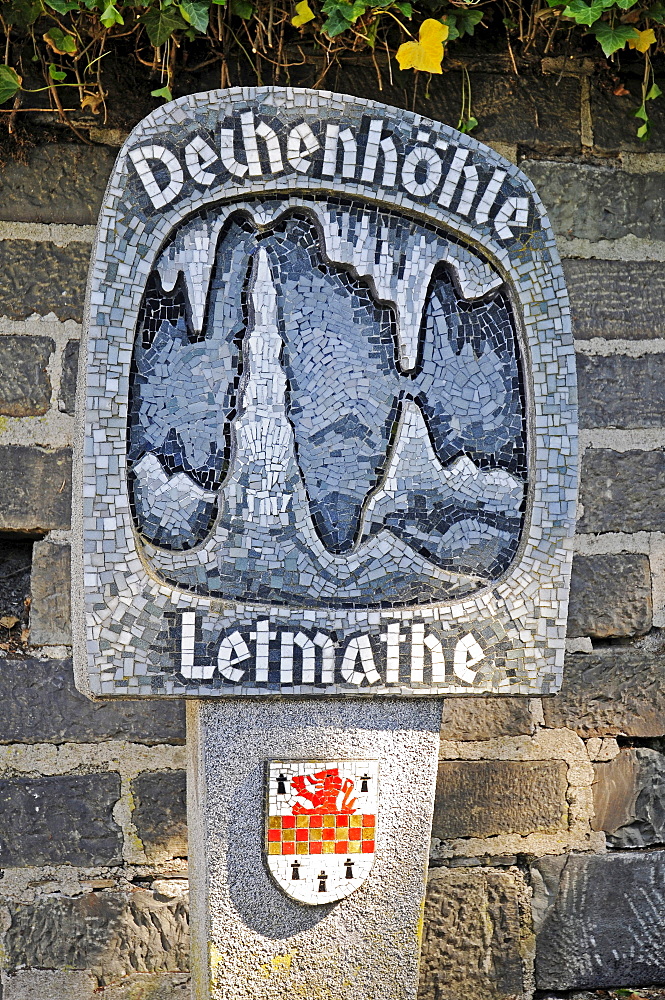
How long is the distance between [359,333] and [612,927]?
3.84 ft

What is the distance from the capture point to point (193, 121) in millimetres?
1415

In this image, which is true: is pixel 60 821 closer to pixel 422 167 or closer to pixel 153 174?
pixel 153 174

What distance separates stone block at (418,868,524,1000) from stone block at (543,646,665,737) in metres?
0.30

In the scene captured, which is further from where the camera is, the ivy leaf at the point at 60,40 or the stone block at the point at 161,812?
the stone block at the point at 161,812

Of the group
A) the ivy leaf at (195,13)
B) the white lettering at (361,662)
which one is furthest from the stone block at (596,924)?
the ivy leaf at (195,13)

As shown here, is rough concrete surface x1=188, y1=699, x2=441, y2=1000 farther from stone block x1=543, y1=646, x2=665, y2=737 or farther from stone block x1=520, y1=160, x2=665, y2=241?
stone block x1=520, y1=160, x2=665, y2=241

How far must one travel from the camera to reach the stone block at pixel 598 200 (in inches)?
73.7

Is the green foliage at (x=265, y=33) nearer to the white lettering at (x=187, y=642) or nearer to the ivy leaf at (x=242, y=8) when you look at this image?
the ivy leaf at (x=242, y=8)

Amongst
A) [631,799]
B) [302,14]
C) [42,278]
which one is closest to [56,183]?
[42,278]

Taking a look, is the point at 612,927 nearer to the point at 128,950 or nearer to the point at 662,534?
the point at 662,534

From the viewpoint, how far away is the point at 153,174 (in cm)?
140

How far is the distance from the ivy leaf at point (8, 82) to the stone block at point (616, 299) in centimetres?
97

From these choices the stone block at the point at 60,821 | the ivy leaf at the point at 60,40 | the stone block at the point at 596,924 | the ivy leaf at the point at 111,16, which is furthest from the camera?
the stone block at the point at 596,924

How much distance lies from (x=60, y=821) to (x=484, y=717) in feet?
2.45
